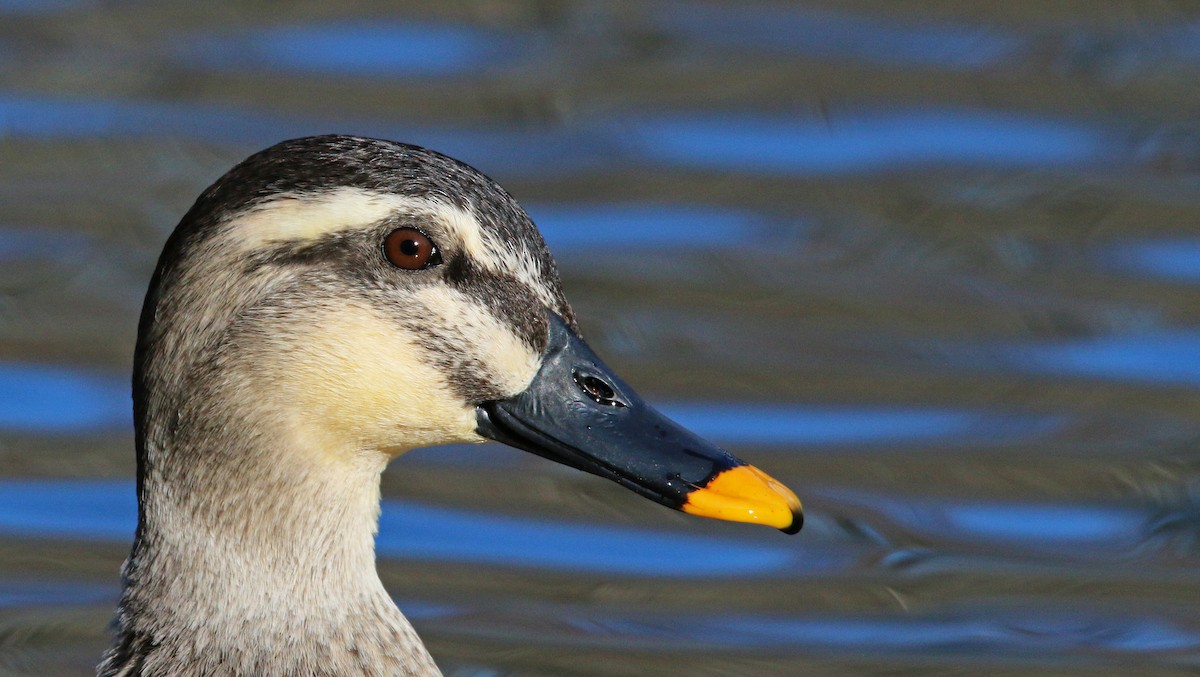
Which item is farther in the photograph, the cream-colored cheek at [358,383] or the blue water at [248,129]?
the blue water at [248,129]

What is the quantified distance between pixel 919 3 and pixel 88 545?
5.42 m

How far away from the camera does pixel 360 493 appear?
539cm

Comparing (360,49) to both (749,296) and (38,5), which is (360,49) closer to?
(38,5)

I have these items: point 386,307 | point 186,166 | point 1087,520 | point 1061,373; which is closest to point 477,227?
point 386,307

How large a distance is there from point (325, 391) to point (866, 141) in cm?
511

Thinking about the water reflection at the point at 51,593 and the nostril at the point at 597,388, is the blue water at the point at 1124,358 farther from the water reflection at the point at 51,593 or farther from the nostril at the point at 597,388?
the water reflection at the point at 51,593

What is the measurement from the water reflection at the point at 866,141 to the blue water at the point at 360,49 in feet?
3.33

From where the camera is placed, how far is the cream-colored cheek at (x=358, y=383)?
5195 millimetres

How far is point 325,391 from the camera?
520 centimetres

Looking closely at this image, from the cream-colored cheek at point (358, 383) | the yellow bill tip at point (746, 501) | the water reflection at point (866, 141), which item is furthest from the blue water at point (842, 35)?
the cream-colored cheek at point (358, 383)

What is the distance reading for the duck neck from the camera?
5223mm

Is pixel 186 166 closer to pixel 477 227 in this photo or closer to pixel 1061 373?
pixel 1061 373

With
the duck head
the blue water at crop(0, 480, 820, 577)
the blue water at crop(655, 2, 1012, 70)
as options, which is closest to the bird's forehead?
the duck head

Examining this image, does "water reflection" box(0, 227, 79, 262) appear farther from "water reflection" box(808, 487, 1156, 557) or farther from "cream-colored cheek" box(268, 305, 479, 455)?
"cream-colored cheek" box(268, 305, 479, 455)
